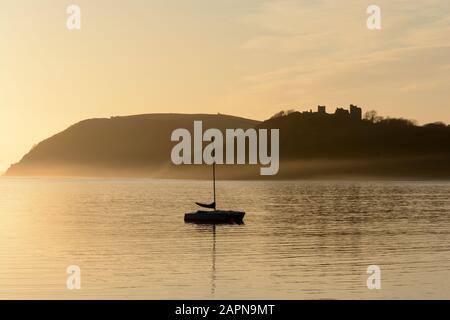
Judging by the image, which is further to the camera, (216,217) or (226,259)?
(216,217)

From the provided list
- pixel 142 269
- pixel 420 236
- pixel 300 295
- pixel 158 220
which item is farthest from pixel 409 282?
pixel 158 220

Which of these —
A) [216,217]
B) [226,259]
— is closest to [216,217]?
[216,217]

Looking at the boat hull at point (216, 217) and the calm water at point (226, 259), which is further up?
the boat hull at point (216, 217)

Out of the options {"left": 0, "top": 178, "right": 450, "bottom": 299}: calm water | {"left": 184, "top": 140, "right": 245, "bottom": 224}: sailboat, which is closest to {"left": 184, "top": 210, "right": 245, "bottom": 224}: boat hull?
{"left": 184, "top": 140, "right": 245, "bottom": 224}: sailboat

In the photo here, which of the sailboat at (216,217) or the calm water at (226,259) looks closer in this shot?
the calm water at (226,259)

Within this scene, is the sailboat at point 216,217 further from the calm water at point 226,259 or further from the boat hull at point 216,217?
the calm water at point 226,259

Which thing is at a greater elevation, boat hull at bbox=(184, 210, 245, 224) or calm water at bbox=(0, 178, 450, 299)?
boat hull at bbox=(184, 210, 245, 224)

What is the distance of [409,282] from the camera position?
165ft

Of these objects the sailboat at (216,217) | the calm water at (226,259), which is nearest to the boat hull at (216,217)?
the sailboat at (216,217)

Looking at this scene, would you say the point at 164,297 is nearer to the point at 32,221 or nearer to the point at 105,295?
the point at 105,295

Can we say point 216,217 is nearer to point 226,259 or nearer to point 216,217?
point 216,217

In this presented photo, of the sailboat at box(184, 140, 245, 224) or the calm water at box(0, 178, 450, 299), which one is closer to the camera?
the calm water at box(0, 178, 450, 299)

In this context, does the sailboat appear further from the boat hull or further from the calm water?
the calm water

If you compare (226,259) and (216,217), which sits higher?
(216,217)
